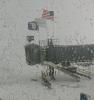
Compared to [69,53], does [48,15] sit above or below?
above

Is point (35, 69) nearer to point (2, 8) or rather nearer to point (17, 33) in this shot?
point (17, 33)

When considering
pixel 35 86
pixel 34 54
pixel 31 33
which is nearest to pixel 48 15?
pixel 31 33

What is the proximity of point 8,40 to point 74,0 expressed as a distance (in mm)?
512

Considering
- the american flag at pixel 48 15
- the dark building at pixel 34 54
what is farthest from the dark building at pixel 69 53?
the american flag at pixel 48 15

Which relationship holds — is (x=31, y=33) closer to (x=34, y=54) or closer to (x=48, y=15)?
(x=48, y=15)

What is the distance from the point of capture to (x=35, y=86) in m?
1.31

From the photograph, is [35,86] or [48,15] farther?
[48,15]

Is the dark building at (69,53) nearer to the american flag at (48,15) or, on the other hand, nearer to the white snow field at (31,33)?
the white snow field at (31,33)

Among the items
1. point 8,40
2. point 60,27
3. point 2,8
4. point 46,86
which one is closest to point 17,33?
point 8,40

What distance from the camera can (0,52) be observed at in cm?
150

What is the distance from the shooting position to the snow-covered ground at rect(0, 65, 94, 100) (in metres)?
1.15

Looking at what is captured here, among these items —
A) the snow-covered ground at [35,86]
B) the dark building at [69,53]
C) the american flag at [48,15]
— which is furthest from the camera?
the american flag at [48,15]

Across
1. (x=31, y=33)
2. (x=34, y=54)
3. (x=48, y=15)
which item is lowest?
(x=34, y=54)

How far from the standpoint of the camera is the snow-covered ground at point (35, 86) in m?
1.15
